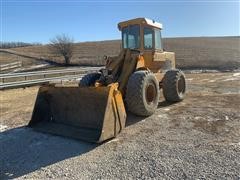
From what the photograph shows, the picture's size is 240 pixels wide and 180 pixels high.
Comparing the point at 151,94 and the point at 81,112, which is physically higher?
the point at 151,94

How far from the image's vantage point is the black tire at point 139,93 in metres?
7.45

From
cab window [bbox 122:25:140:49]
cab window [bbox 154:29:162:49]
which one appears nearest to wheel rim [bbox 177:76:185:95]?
cab window [bbox 154:29:162:49]

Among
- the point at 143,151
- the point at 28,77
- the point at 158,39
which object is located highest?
the point at 158,39

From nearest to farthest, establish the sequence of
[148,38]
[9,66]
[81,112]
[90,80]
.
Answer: [81,112], [90,80], [148,38], [9,66]

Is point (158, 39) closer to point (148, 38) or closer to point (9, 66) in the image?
point (148, 38)

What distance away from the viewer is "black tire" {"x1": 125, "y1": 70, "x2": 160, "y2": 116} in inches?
293

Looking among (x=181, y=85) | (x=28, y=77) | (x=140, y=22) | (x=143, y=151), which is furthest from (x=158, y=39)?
(x=28, y=77)

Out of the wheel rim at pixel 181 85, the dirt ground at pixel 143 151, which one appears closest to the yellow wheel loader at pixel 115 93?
the dirt ground at pixel 143 151

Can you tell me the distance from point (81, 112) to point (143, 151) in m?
1.92

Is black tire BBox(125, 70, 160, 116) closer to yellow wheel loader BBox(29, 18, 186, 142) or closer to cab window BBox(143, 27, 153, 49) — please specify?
yellow wheel loader BBox(29, 18, 186, 142)

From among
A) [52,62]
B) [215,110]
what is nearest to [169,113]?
[215,110]

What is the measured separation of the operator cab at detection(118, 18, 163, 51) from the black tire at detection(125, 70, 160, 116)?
137 centimetres

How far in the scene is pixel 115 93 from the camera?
6492mm

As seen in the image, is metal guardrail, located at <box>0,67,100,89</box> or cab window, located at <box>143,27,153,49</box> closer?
cab window, located at <box>143,27,153,49</box>
